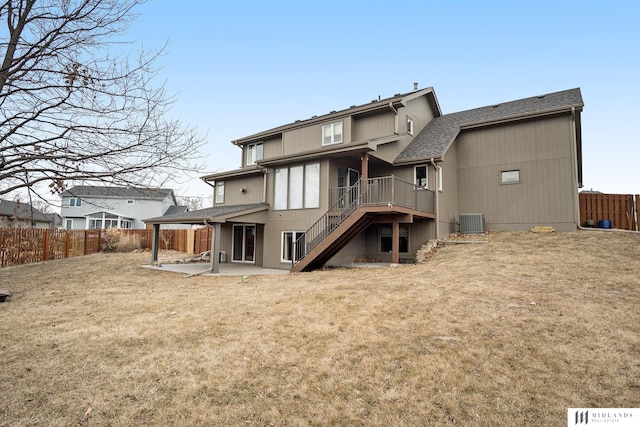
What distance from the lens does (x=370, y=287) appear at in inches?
338

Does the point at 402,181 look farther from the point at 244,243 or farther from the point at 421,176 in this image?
the point at 244,243

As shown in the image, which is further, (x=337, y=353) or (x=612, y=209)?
(x=612, y=209)

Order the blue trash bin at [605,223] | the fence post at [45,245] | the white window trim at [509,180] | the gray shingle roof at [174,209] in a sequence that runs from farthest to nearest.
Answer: the gray shingle roof at [174,209] → the fence post at [45,245] → the white window trim at [509,180] → the blue trash bin at [605,223]

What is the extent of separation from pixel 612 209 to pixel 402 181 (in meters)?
9.92

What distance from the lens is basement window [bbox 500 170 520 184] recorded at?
1510 cm

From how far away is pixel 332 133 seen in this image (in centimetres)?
1619

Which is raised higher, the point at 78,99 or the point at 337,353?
the point at 78,99

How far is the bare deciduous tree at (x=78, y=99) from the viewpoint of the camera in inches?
198

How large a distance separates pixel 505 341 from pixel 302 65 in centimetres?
1765

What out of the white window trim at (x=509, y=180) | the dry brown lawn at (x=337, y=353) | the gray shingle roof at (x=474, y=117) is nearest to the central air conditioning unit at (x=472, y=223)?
the white window trim at (x=509, y=180)

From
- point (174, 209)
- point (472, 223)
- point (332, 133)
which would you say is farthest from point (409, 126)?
point (174, 209)

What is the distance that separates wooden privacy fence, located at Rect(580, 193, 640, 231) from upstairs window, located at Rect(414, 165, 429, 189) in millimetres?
7079

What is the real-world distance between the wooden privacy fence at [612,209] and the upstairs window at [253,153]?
16.0 m

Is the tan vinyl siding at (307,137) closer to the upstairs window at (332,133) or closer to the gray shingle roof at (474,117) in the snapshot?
the upstairs window at (332,133)
